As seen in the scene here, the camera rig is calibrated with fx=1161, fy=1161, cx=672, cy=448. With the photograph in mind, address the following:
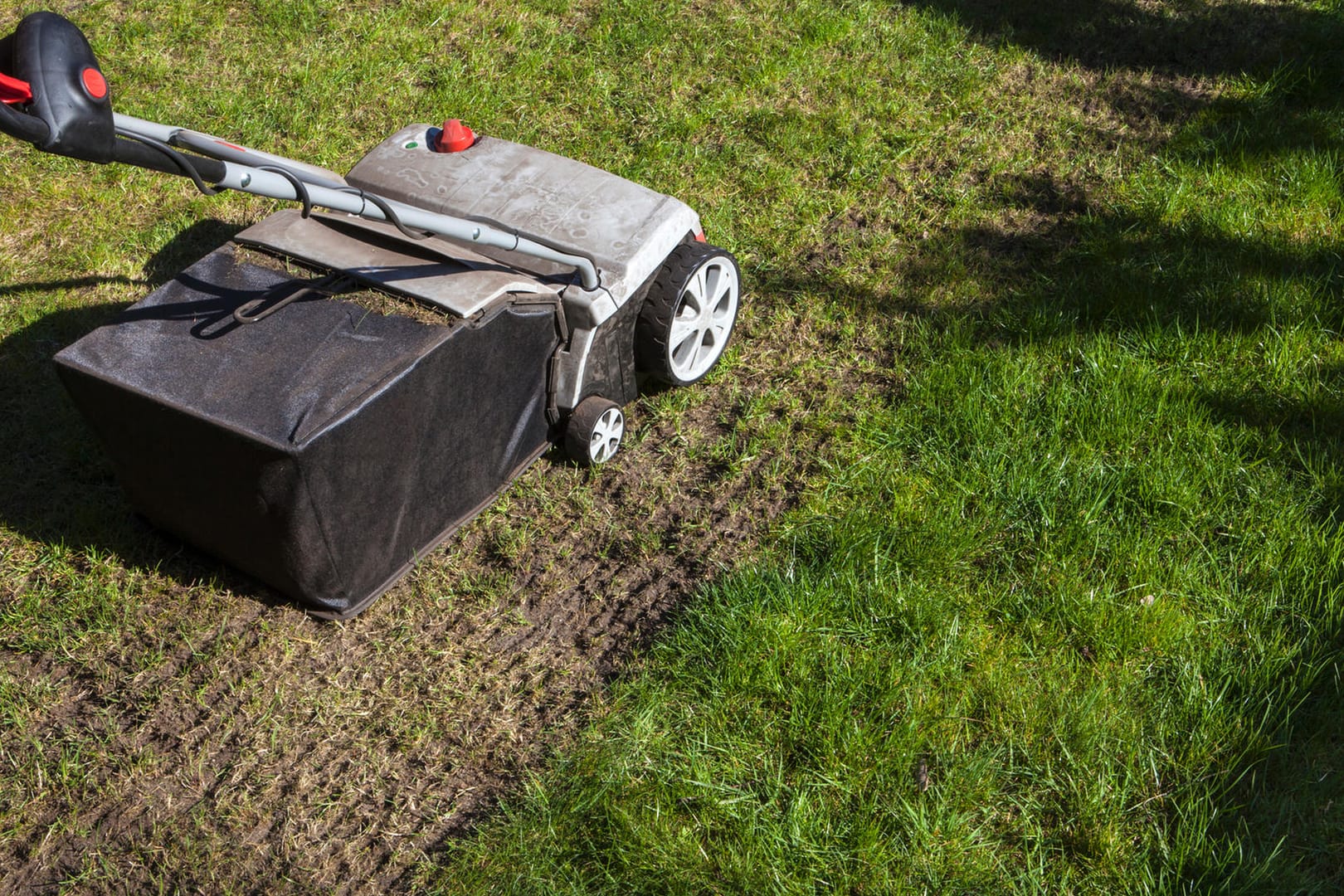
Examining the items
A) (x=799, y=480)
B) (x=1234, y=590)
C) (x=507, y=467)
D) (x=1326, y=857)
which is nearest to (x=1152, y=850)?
(x=1326, y=857)

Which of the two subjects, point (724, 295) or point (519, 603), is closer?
point (519, 603)

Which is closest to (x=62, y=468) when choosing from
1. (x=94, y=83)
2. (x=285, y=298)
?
(x=285, y=298)

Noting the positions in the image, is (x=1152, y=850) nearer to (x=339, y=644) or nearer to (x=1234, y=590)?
(x=1234, y=590)

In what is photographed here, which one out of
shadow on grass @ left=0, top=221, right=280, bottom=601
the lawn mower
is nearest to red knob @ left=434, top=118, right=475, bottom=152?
the lawn mower

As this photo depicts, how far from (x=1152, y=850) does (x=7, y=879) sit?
7.77ft

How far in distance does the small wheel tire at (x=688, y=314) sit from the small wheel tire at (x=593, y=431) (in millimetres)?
204

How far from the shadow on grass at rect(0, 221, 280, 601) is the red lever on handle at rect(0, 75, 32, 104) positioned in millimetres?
1362

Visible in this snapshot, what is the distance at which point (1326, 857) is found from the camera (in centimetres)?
233

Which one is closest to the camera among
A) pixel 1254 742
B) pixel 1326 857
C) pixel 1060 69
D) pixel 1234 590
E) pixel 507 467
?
pixel 1326 857

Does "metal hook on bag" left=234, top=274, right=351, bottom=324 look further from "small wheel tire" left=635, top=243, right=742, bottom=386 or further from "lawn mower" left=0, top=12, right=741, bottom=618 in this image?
"small wheel tire" left=635, top=243, right=742, bottom=386

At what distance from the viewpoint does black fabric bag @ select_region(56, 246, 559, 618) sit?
8.12 ft

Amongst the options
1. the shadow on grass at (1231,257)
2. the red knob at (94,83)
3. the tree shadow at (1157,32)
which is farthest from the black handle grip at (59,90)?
the tree shadow at (1157,32)

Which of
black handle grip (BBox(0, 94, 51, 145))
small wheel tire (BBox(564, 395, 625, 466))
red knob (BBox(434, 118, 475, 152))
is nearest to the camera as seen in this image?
black handle grip (BBox(0, 94, 51, 145))

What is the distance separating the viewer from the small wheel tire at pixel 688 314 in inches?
127
